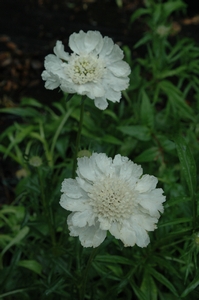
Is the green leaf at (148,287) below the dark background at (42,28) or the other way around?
below

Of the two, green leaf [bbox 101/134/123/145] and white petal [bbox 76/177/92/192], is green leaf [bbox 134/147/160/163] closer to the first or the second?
green leaf [bbox 101/134/123/145]

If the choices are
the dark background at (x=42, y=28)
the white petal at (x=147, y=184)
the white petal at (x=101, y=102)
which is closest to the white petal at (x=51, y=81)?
the white petal at (x=101, y=102)

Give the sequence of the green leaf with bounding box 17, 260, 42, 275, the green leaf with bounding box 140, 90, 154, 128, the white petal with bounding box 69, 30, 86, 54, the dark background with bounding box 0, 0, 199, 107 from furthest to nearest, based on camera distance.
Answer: the dark background with bounding box 0, 0, 199, 107 < the green leaf with bounding box 140, 90, 154, 128 < the green leaf with bounding box 17, 260, 42, 275 < the white petal with bounding box 69, 30, 86, 54

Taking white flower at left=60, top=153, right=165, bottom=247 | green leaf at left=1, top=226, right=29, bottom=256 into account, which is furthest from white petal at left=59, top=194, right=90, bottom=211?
green leaf at left=1, top=226, right=29, bottom=256

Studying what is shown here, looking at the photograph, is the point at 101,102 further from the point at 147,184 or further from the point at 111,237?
the point at 111,237

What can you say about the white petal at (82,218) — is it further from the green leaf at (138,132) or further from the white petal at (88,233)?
the green leaf at (138,132)

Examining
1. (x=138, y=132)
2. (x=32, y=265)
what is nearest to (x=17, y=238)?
(x=32, y=265)
